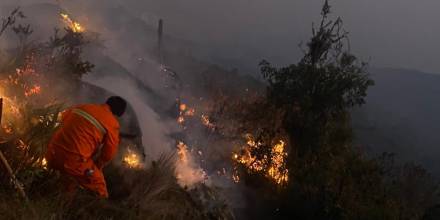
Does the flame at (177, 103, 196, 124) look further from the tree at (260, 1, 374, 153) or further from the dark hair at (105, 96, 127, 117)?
the dark hair at (105, 96, 127, 117)

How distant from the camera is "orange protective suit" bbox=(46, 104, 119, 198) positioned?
186 inches

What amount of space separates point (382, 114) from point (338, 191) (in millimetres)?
133526

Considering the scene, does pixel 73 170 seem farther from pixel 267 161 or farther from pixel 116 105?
pixel 267 161

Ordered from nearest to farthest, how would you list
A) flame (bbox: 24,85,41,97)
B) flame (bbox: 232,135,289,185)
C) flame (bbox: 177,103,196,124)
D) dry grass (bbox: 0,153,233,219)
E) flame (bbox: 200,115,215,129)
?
dry grass (bbox: 0,153,233,219)
flame (bbox: 24,85,41,97)
flame (bbox: 232,135,289,185)
flame (bbox: 200,115,215,129)
flame (bbox: 177,103,196,124)

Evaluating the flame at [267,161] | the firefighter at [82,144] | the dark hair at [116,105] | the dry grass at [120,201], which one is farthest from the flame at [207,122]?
the firefighter at [82,144]

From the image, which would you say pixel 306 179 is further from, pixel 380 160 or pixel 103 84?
pixel 103 84

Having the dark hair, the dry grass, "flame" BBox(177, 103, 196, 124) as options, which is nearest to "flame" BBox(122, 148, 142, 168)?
the dry grass

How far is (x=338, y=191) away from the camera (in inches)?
627

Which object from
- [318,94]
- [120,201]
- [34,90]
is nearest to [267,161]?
[318,94]

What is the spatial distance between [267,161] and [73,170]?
14.4 metres

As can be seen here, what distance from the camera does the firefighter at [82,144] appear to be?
471 centimetres

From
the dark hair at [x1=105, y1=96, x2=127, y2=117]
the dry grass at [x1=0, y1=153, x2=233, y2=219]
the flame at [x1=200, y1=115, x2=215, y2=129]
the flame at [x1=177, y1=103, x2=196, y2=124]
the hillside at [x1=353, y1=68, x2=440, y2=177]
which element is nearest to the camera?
the dry grass at [x1=0, y1=153, x2=233, y2=219]

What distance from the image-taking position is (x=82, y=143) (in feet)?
15.5

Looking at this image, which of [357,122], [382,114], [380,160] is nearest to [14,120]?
[380,160]
